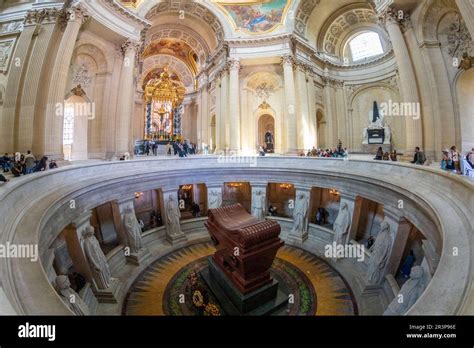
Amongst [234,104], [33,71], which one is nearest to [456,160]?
[234,104]

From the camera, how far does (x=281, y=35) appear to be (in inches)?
608

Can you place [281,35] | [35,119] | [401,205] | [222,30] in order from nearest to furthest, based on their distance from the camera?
[401,205], [35,119], [281,35], [222,30]

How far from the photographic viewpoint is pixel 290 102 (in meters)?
15.5

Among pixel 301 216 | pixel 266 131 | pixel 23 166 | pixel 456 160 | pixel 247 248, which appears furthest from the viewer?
pixel 266 131

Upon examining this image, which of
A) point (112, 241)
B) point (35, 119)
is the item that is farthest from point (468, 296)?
point (35, 119)

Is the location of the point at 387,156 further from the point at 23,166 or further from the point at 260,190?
the point at 23,166

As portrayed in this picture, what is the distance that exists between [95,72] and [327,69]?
1676 cm

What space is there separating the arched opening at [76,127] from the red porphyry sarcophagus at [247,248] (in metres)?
11.1

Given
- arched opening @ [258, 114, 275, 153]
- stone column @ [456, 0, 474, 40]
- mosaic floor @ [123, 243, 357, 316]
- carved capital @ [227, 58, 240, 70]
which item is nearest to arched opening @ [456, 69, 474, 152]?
stone column @ [456, 0, 474, 40]

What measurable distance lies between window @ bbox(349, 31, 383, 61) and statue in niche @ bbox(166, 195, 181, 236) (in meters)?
19.4

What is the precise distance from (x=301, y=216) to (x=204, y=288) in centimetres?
589

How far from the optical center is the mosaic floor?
5.88 metres

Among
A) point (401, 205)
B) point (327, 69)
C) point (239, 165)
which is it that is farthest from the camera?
point (327, 69)
